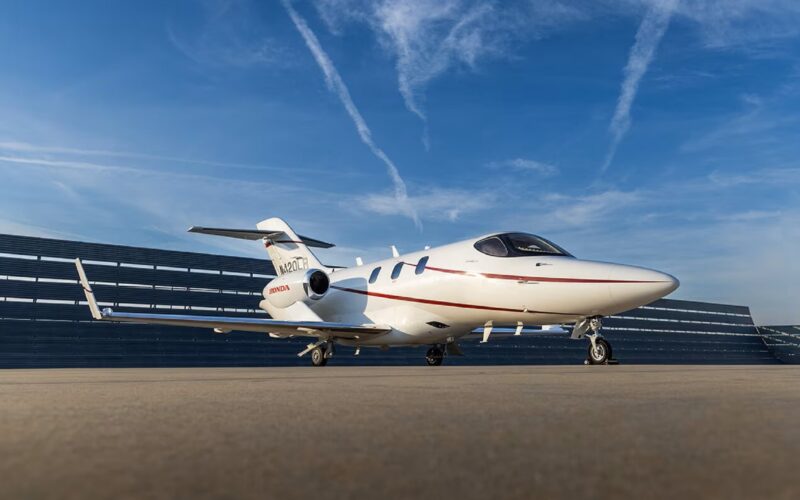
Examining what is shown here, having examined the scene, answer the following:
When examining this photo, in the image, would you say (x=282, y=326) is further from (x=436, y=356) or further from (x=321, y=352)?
(x=436, y=356)

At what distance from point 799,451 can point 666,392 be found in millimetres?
2286

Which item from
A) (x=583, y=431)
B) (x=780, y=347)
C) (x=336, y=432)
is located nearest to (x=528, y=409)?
(x=583, y=431)

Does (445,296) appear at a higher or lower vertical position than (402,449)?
higher

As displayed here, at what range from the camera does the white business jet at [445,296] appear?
1070 cm

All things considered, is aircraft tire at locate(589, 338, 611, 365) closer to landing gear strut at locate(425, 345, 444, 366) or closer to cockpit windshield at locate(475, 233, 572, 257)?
cockpit windshield at locate(475, 233, 572, 257)

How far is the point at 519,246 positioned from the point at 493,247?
56cm

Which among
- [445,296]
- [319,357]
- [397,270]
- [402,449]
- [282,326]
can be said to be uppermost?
[397,270]

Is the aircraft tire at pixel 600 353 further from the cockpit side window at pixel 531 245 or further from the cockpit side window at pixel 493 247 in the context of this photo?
the cockpit side window at pixel 493 247

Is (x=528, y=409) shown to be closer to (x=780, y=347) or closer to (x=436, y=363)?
(x=436, y=363)

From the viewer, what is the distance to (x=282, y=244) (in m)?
19.8

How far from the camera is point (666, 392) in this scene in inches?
161

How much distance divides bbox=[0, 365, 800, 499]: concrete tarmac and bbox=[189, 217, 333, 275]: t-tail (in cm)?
1595

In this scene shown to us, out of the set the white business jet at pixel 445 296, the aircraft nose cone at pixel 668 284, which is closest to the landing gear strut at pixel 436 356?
the white business jet at pixel 445 296

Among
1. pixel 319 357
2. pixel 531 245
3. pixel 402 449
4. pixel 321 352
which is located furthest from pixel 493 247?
pixel 402 449
